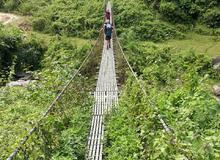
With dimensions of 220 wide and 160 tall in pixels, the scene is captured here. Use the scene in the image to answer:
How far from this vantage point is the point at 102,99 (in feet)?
30.0

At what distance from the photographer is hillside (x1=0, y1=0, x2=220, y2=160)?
5199 millimetres

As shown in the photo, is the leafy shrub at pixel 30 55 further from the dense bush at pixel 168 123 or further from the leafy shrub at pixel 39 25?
the dense bush at pixel 168 123

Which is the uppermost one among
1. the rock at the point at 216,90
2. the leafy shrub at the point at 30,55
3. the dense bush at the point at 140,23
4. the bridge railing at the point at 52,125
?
the bridge railing at the point at 52,125

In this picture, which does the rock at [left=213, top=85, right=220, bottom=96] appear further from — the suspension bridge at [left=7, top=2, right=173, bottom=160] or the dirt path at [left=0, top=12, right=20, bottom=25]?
the dirt path at [left=0, top=12, right=20, bottom=25]

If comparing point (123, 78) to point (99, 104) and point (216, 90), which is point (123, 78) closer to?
point (99, 104)

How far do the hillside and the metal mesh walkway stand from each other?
14cm

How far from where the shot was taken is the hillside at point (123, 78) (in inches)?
205

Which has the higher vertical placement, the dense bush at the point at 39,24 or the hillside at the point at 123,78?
the hillside at the point at 123,78

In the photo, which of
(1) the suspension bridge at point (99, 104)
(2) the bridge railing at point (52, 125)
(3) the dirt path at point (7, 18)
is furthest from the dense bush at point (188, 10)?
(2) the bridge railing at point (52, 125)

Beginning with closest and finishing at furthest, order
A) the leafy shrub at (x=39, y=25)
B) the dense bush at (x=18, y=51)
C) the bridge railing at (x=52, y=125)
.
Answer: the bridge railing at (x=52, y=125) → the dense bush at (x=18, y=51) → the leafy shrub at (x=39, y=25)

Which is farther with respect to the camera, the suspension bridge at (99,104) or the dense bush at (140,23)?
the dense bush at (140,23)

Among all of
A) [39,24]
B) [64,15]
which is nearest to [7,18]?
[39,24]

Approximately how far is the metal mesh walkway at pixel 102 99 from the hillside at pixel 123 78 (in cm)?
14

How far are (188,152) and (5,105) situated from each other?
21.6 feet
